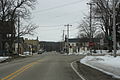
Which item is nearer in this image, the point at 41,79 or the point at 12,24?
the point at 41,79

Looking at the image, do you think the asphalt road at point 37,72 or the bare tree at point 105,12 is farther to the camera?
the bare tree at point 105,12

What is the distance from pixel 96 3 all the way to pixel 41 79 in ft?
134

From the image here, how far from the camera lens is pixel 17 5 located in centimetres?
5116

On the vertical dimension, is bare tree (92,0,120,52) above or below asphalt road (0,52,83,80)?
above

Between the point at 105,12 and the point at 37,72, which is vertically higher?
the point at 105,12

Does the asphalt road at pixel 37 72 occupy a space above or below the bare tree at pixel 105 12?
below

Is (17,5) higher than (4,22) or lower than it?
higher

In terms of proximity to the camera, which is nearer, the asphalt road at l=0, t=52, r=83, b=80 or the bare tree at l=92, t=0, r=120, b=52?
the asphalt road at l=0, t=52, r=83, b=80

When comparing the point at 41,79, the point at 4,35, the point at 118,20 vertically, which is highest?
the point at 118,20

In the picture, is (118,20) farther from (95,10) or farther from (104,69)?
(104,69)

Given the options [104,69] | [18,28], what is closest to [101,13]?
[18,28]

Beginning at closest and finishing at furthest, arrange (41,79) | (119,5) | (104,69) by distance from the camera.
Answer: (41,79) → (104,69) → (119,5)

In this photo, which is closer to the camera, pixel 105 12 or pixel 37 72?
pixel 37 72

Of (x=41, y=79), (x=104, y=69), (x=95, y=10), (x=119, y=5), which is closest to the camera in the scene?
(x=41, y=79)
